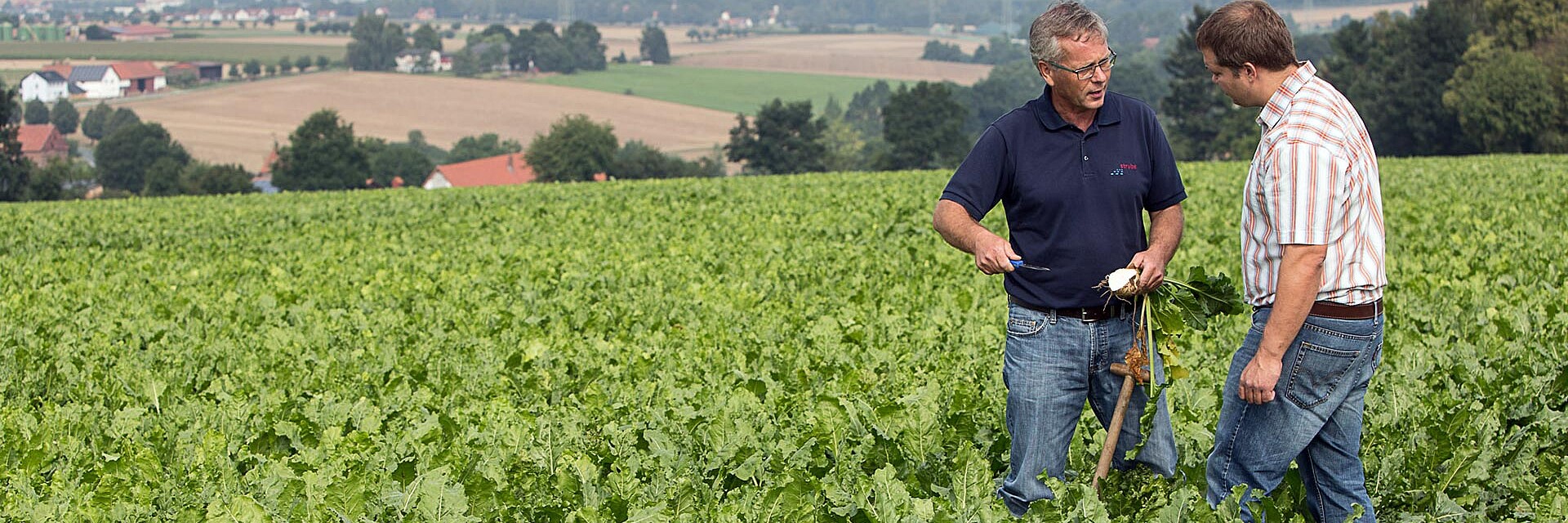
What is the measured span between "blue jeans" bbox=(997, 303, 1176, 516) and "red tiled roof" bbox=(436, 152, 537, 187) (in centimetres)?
7794

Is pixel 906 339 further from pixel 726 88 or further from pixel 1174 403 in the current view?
pixel 726 88

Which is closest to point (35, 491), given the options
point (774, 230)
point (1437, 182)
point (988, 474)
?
point (988, 474)

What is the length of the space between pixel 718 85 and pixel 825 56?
125 ft

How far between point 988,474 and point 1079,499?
0.36m

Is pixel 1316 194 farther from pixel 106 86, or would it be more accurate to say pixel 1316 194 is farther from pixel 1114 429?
pixel 106 86

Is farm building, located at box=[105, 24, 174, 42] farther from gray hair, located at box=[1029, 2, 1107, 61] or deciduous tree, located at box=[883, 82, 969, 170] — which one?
gray hair, located at box=[1029, 2, 1107, 61]

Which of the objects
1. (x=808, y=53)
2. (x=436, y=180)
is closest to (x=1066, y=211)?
(x=436, y=180)

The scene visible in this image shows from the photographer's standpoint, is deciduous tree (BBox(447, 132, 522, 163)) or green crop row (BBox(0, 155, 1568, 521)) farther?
deciduous tree (BBox(447, 132, 522, 163))

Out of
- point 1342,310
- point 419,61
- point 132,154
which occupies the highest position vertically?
point 1342,310

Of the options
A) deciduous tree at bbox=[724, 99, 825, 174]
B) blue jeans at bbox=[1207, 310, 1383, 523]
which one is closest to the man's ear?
blue jeans at bbox=[1207, 310, 1383, 523]

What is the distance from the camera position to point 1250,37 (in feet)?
12.5

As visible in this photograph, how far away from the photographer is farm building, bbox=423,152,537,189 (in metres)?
82.8

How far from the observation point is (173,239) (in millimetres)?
19234

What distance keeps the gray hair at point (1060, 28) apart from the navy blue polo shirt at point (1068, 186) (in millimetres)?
211
